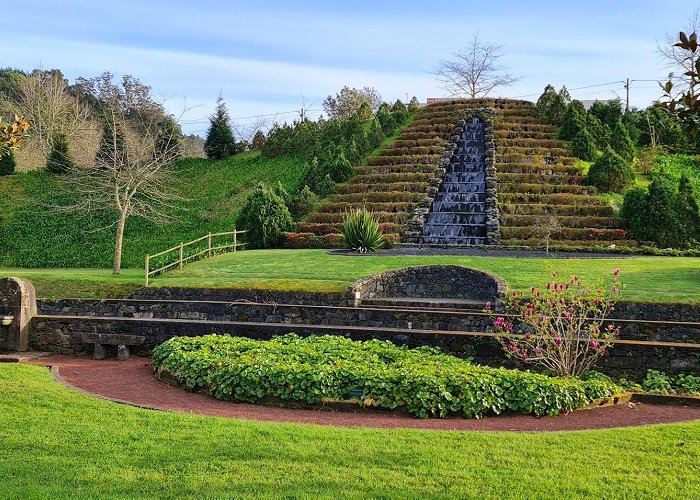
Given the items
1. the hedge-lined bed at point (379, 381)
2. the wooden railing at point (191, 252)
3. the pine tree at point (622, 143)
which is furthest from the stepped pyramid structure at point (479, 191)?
the hedge-lined bed at point (379, 381)

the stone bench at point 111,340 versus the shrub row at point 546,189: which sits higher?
the shrub row at point 546,189

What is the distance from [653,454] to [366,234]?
63.1 ft

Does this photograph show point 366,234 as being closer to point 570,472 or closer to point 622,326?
point 622,326

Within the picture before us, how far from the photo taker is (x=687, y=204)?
87.5 feet

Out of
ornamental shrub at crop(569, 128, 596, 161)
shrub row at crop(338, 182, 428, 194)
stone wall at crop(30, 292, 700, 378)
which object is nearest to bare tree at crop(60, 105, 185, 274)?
stone wall at crop(30, 292, 700, 378)

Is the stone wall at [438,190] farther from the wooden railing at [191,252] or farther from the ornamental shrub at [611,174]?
the wooden railing at [191,252]

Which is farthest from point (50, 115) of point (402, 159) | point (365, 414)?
point (365, 414)

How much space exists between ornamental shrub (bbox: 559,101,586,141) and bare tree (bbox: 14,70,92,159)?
92.8 feet

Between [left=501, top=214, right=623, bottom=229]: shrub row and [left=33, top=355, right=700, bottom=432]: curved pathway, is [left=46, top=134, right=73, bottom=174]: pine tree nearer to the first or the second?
[left=501, top=214, right=623, bottom=229]: shrub row

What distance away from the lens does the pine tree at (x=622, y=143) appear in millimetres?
36156

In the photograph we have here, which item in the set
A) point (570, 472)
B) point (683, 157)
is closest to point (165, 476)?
point (570, 472)

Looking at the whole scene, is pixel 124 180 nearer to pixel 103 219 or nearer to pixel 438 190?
pixel 103 219

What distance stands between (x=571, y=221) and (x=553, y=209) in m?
1.33

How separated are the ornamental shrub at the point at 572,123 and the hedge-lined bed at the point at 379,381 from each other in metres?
31.5
